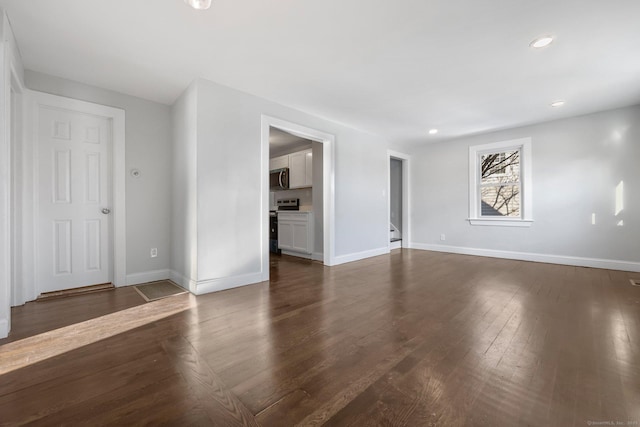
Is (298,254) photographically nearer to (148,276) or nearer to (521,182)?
(148,276)

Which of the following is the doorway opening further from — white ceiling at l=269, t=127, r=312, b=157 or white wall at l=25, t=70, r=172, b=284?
white wall at l=25, t=70, r=172, b=284

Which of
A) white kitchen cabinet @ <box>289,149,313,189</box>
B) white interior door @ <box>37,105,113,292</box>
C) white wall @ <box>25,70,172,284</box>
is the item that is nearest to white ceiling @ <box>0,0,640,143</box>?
white wall @ <box>25,70,172,284</box>

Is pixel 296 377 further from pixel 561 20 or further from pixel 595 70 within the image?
pixel 595 70

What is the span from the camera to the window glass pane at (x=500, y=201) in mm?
5121

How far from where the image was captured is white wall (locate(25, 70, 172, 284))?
3.42 m

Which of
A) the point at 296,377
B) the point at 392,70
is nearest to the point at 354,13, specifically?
the point at 392,70

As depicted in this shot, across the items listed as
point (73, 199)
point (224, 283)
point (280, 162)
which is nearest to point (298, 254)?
point (280, 162)

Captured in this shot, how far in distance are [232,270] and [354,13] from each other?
2.85 metres

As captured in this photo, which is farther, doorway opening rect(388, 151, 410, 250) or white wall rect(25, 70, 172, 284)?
doorway opening rect(388, 151, 410, 250)

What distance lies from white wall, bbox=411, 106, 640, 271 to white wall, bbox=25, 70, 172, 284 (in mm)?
5479

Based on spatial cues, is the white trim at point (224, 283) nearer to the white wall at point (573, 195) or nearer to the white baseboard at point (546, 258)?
the white baseboard at point (546, 258)

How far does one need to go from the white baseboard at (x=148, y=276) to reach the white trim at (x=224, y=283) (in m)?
0.91

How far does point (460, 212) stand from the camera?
225 inches

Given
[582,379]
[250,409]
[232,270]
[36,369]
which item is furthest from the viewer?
[232,270]
